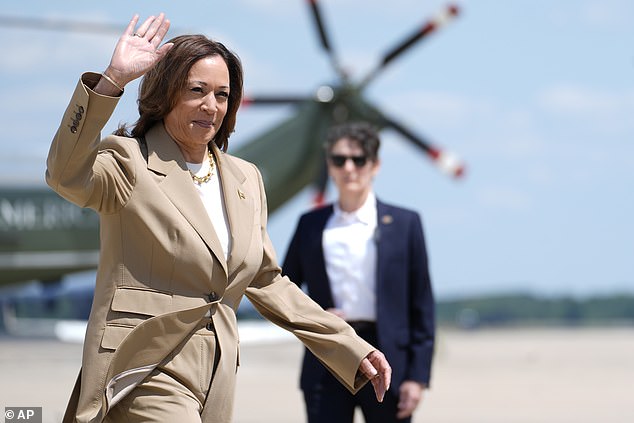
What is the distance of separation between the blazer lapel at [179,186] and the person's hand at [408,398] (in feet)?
6.14

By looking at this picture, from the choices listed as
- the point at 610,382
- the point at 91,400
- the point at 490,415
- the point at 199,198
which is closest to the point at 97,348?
the point at 91,400

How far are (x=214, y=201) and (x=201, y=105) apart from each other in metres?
0.27

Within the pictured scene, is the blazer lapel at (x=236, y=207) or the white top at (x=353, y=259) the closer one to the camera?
the blazer lapel at (x=236, y=207)

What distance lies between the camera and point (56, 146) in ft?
8.45

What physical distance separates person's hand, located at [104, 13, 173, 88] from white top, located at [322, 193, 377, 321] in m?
2.11

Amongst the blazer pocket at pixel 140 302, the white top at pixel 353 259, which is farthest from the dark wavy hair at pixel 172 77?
the white top at pixel 353 259

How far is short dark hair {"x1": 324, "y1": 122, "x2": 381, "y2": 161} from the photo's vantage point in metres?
4.86

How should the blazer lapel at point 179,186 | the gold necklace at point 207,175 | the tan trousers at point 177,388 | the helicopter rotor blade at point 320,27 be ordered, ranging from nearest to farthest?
the tan trousers at point 177,388, the blazer lapel at point 179,186, the gold necklace at point 207,175, the helicopter rotor blade at point 320,27

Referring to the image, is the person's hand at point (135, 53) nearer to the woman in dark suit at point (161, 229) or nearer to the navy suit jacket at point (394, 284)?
the woman in dark suit at point (161, 229)

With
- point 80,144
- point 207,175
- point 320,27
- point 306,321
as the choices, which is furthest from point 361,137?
point 320,27

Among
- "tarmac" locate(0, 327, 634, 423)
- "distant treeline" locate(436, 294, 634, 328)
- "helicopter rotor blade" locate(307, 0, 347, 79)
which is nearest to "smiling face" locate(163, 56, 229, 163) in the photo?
"tarmac" locate(0, 327, 634, 423)

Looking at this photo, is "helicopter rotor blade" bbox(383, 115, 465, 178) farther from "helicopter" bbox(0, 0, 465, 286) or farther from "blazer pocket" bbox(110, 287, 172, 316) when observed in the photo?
"blazer pocket" bbox(110, 287, 172, 316)

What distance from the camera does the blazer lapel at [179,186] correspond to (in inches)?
112

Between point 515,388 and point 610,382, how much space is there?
134 cm
